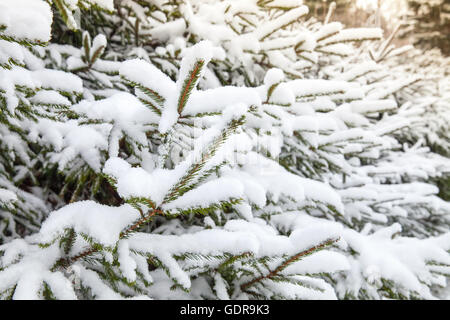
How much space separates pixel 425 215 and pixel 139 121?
3.45 meters

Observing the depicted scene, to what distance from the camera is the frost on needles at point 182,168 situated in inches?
34.0

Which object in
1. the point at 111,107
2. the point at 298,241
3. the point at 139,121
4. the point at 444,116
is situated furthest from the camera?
the point at 444,116

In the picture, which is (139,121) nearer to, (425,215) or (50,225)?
(50,225)

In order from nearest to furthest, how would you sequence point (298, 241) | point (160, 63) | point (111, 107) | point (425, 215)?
point (298, 241) < point (111, 107) < point (160, 63) < point (425, 215)

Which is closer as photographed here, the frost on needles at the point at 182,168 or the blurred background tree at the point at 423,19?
the frost on needles at the point at 182,168

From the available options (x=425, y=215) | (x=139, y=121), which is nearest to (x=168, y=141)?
(x=139, y=121)

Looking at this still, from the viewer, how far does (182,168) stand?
792 millimetres

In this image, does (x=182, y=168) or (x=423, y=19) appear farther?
(x=423, y=19)

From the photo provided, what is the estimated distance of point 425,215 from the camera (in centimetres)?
350

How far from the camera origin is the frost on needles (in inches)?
34.0

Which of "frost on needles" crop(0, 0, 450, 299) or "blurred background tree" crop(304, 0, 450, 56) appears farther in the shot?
"blurred background tree" crop(304, 0, 450, 56)
